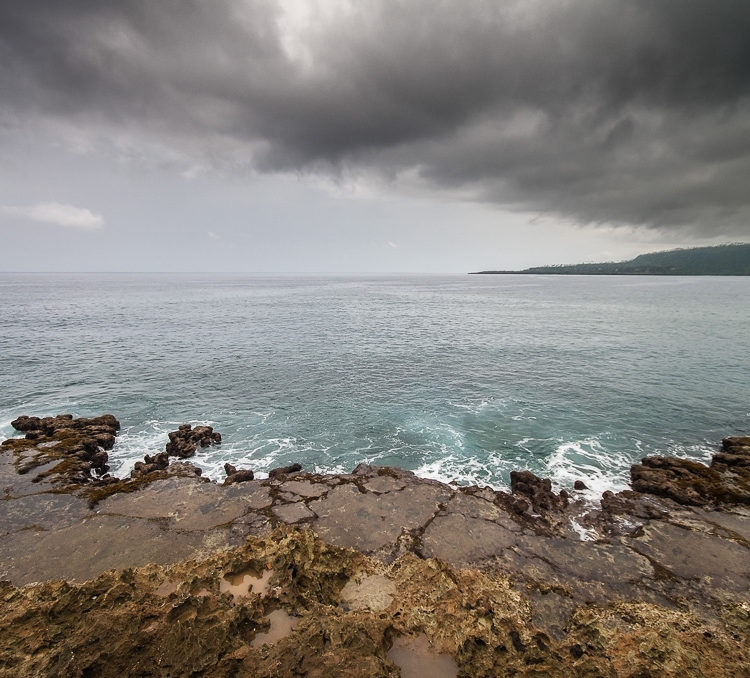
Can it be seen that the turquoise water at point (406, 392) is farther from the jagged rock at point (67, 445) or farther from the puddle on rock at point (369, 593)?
the puddle on rock at point (369, 593)

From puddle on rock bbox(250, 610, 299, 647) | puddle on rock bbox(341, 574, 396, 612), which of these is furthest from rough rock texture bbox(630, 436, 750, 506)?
puddle on rock bbox(250, 610, 299, 647)

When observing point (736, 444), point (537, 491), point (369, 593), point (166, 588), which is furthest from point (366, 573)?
point (736, 444)

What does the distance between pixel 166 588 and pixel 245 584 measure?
8.00 ft

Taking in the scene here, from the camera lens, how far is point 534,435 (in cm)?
2609

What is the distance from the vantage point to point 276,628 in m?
9.47

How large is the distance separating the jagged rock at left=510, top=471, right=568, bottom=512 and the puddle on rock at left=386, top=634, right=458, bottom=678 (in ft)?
33.6

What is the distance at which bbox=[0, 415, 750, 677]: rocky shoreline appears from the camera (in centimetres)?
873

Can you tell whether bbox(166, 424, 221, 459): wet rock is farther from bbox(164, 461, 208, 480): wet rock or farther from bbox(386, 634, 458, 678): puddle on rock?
bbox(386, 634, 458, 678): puddle on rock

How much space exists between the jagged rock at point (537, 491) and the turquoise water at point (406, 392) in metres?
1.21

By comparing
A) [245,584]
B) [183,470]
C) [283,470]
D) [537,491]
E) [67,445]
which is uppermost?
[245,584]

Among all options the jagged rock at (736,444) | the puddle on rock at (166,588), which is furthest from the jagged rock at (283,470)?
the jagged rock at (736,444)

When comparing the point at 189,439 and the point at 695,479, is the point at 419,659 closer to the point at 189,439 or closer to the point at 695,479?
the point at 695,479

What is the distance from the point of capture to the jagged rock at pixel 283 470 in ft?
65.1

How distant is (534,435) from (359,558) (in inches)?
728
